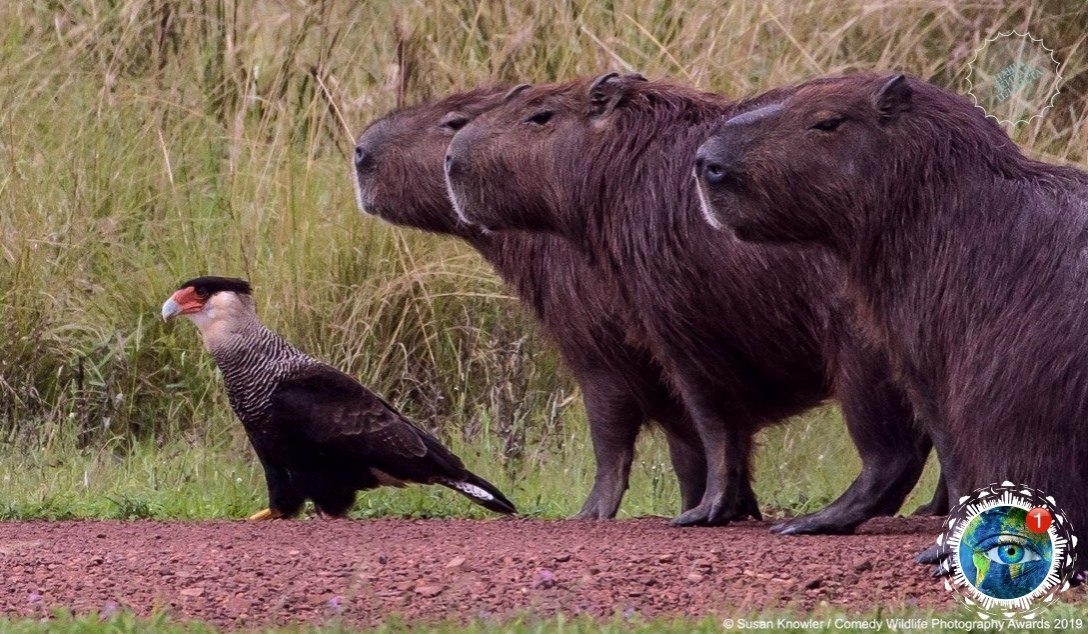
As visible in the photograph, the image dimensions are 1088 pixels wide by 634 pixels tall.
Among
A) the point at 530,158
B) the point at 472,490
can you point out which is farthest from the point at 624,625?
the point at 472,490

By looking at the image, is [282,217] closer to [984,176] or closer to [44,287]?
[44,287]

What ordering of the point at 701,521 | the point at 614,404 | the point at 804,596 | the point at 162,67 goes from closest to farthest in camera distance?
the point at 804,596
the point at 701,521
the point at 614,404
the point at 162,67

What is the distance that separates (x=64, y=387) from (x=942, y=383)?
4.98m

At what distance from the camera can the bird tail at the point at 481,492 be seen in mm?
6188

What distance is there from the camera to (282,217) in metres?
8.45

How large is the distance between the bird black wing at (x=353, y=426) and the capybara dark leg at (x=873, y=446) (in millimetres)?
1353

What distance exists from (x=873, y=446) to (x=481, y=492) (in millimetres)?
1486

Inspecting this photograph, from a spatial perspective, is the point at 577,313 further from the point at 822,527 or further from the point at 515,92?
the point at 822,527

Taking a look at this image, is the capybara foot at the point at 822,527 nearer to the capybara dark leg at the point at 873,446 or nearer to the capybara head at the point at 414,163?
the capybara dark leg at the point at 873,446

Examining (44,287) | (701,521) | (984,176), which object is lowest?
(701,521)

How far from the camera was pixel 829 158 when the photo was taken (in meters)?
4.51

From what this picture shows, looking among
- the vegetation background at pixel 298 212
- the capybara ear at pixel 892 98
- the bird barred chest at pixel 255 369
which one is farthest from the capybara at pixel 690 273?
the vegetation background at pixel 298 212

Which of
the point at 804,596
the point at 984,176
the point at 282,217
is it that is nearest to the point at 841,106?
the point at 984,176

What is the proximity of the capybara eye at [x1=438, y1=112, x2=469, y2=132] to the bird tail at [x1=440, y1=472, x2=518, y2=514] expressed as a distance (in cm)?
132
